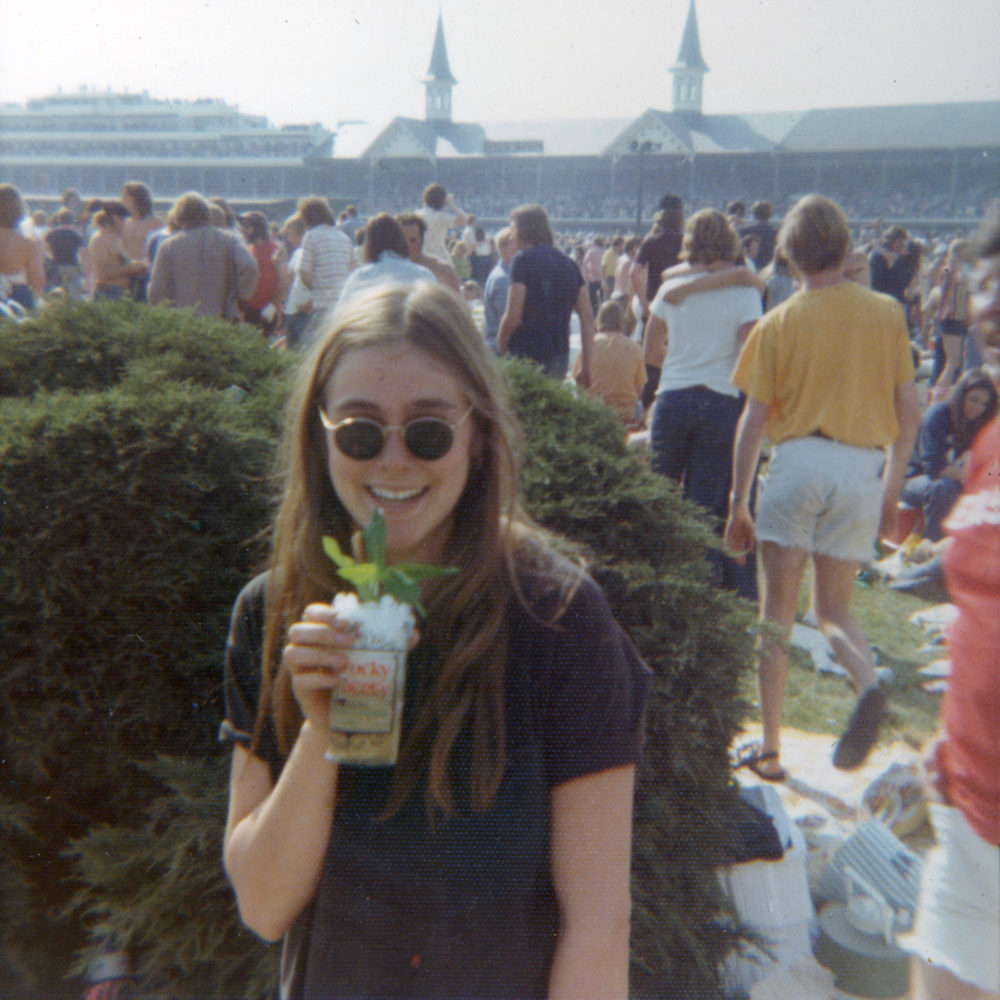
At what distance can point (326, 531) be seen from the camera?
1.58 meters

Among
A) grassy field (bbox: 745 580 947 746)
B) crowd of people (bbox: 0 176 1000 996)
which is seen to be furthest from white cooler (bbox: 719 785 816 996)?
crowd of people (bbox: 0 176 1000 996)

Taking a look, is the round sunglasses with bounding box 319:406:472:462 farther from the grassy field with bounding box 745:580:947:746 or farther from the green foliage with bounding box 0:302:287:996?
the grassy field with bounding box 745:580:947:746

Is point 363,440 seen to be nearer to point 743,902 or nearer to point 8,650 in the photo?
point 8,650

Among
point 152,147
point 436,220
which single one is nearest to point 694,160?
point 152,147

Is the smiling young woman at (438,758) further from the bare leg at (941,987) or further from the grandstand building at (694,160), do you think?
the grandstand building at (694,160)

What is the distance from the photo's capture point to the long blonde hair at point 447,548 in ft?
4.45

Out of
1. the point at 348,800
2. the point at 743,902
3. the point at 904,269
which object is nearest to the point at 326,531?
the point at 348,800

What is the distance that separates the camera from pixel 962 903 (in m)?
1.61

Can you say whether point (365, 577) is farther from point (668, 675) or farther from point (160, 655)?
point (160, 655)

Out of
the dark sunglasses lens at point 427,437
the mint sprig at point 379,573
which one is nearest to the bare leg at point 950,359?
the dark sunglasses lens at point 427,437

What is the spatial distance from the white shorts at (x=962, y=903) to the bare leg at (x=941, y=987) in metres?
0.01

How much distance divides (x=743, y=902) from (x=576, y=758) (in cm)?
178

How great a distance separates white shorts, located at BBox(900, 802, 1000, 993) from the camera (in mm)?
1569

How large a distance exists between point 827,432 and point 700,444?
48.1 inches
